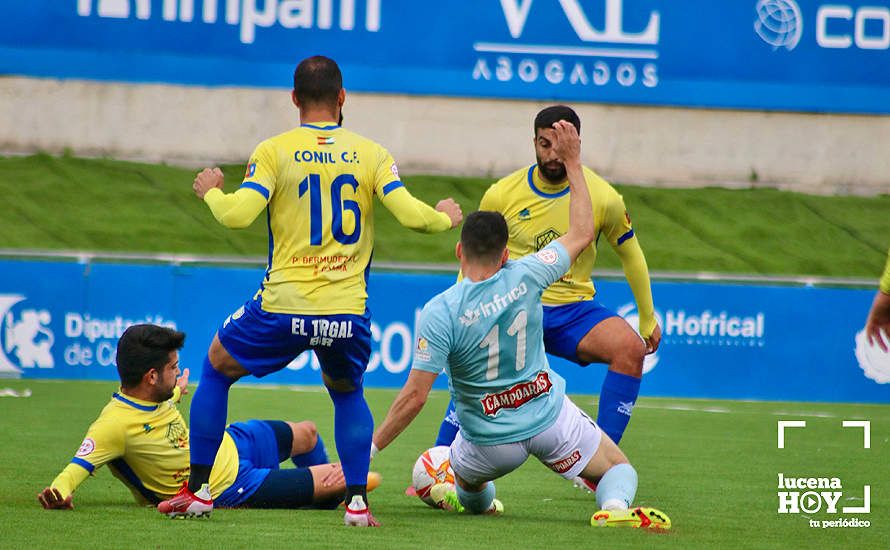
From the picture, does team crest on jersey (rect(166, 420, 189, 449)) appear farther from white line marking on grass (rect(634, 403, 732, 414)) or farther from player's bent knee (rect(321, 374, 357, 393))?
white line marking on grass (rect(634, 403, 732, 414))

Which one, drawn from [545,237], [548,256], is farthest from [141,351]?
[545,237]

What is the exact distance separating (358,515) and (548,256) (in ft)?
4.38

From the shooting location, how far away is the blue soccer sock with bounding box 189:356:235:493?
5746 mm

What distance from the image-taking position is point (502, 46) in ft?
79.1

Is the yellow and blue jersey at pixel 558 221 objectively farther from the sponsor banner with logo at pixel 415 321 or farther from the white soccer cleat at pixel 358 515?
the sponsor banner with logo at pixel 415 321

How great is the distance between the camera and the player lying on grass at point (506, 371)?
5.68m

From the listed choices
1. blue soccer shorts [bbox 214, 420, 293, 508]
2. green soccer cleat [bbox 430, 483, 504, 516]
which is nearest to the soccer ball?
green soccer cleat [bbox 430, 483, 504, 516]

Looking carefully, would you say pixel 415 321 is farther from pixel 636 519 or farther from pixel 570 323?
pixel 636 519

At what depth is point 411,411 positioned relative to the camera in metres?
5.77

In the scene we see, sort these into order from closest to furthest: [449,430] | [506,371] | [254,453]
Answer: [506,371], [254,453], [449,430]

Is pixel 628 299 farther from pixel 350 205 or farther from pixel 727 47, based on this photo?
pixel 727 47

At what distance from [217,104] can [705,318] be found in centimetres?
1188

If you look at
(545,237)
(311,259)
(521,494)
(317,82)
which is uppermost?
(317,82)

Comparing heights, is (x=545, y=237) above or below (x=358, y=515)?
above
